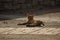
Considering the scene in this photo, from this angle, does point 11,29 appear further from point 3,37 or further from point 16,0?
point 16,0

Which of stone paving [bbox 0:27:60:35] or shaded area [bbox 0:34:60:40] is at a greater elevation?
shaded area [bbox 0:34:60:40]

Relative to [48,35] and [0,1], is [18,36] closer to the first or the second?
[48,35]

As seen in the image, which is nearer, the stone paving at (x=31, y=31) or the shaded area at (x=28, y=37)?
the shaded area at (x=28, y=37)

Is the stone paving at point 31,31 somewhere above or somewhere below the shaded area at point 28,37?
below

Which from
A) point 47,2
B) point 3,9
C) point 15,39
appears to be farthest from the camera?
point 47,2

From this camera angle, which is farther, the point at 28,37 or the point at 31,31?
the point at 31,31

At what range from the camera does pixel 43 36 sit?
775cm

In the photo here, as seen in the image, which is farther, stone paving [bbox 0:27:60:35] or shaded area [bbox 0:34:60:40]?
stone paving [bbox 0:27:60:35]

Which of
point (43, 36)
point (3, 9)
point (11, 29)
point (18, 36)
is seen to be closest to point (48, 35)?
point (43, 36)

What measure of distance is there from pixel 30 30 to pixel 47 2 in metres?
9.28

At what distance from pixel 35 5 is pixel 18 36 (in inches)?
385

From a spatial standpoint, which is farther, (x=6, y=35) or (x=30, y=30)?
(x=30, y=30)

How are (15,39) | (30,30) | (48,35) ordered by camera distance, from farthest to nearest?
(30,30), (48,35), (15,39)

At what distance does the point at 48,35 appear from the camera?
25.9ft
